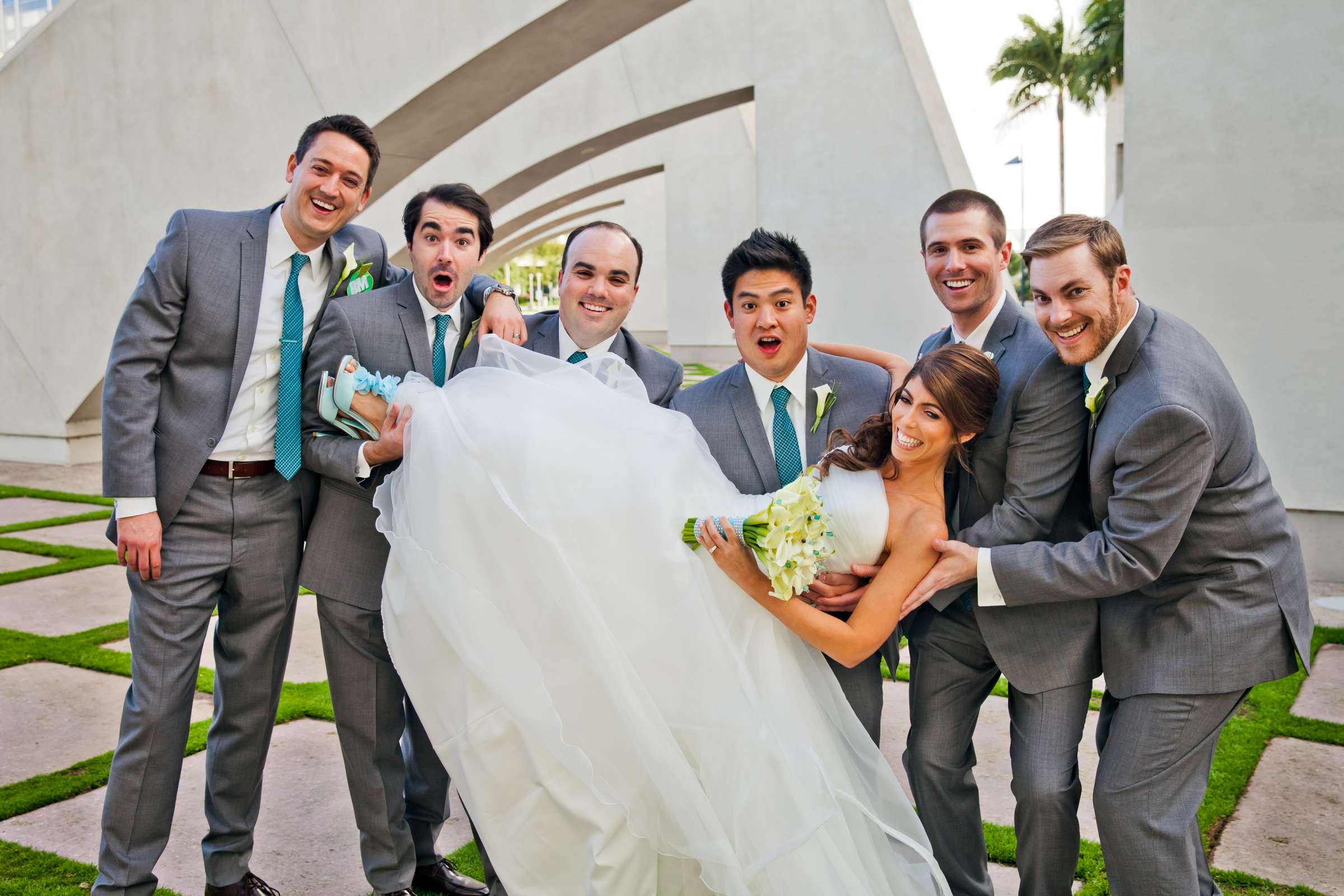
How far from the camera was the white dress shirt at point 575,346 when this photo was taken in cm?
326

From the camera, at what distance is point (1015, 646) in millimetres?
2730

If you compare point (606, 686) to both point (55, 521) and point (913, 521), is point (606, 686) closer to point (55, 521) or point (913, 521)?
point (913, 521)

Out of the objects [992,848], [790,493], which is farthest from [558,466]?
[992,848]

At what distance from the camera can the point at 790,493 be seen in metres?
2.51

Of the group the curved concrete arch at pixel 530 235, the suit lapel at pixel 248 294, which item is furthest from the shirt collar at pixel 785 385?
the curved concrete arch at pixel 530 235

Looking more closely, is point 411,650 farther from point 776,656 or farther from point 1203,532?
point 1203,532

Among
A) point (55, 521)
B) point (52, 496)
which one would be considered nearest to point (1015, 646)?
point (55, 521)

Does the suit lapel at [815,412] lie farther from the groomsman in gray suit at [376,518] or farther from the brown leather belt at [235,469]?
the brown leather belt at [235,469]

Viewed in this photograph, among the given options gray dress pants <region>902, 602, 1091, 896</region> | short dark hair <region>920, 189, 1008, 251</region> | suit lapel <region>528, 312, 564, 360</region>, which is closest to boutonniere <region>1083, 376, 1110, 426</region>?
gray dress pants <region>902, 602, 1091, 896</region>

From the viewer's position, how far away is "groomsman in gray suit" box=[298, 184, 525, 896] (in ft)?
9.84

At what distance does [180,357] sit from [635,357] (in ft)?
4.59

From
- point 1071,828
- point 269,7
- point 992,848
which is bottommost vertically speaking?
point 992,848

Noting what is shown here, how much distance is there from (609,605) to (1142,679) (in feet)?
4.42

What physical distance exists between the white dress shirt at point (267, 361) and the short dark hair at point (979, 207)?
6.62 feet
